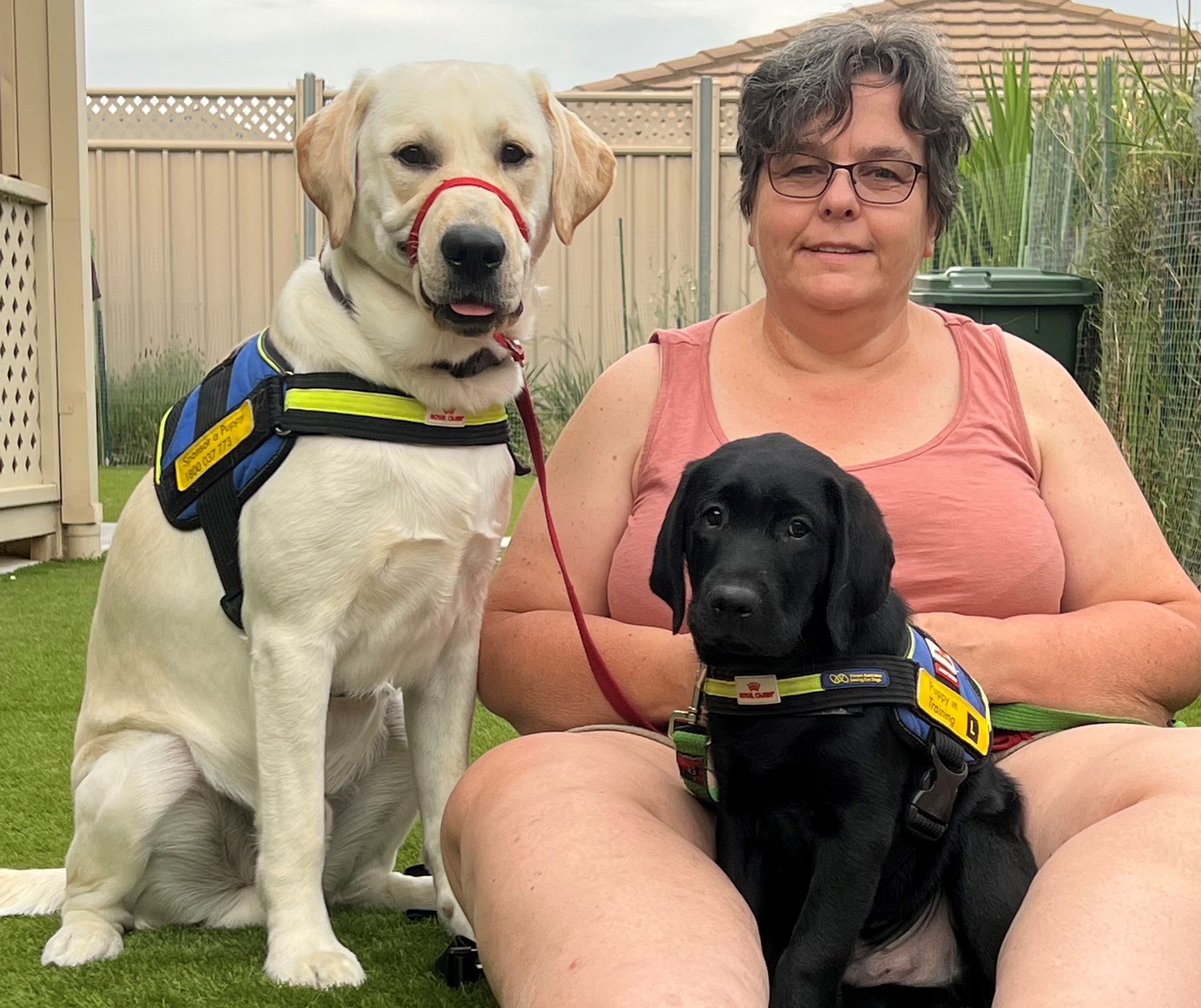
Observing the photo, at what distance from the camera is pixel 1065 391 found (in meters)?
2.32

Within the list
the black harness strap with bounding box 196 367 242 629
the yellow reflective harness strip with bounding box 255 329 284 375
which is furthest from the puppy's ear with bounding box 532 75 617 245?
the black harness strap with bounding box 196 367 242 629

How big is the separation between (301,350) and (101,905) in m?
0.89

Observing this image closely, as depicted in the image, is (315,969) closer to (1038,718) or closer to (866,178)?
(1038,718)

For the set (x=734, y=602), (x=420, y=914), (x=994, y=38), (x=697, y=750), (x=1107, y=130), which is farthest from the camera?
(x=994, y=38)

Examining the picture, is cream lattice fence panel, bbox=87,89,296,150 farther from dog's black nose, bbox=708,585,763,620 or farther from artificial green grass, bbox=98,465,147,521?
dog's black nose, bbox=708,585,763,620

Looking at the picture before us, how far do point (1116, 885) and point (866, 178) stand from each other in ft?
4.03

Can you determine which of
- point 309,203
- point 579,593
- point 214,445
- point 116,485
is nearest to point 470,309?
point 214,445

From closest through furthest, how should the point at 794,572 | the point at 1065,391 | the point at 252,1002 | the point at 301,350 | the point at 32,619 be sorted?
the point at 794,572, the point at 252,1002, the point at 301,350, the point at 1065,391, the point at 32,619

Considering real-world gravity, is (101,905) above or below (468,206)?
below

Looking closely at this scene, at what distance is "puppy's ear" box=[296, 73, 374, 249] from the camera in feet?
6.86

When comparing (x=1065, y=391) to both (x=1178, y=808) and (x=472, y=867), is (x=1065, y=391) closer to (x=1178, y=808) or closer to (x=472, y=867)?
(x=1178, y=808)

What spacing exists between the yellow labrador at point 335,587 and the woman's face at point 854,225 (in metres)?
0.34

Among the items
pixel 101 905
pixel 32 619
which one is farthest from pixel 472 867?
pixel 32 619

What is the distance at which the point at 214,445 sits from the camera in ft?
6.79
